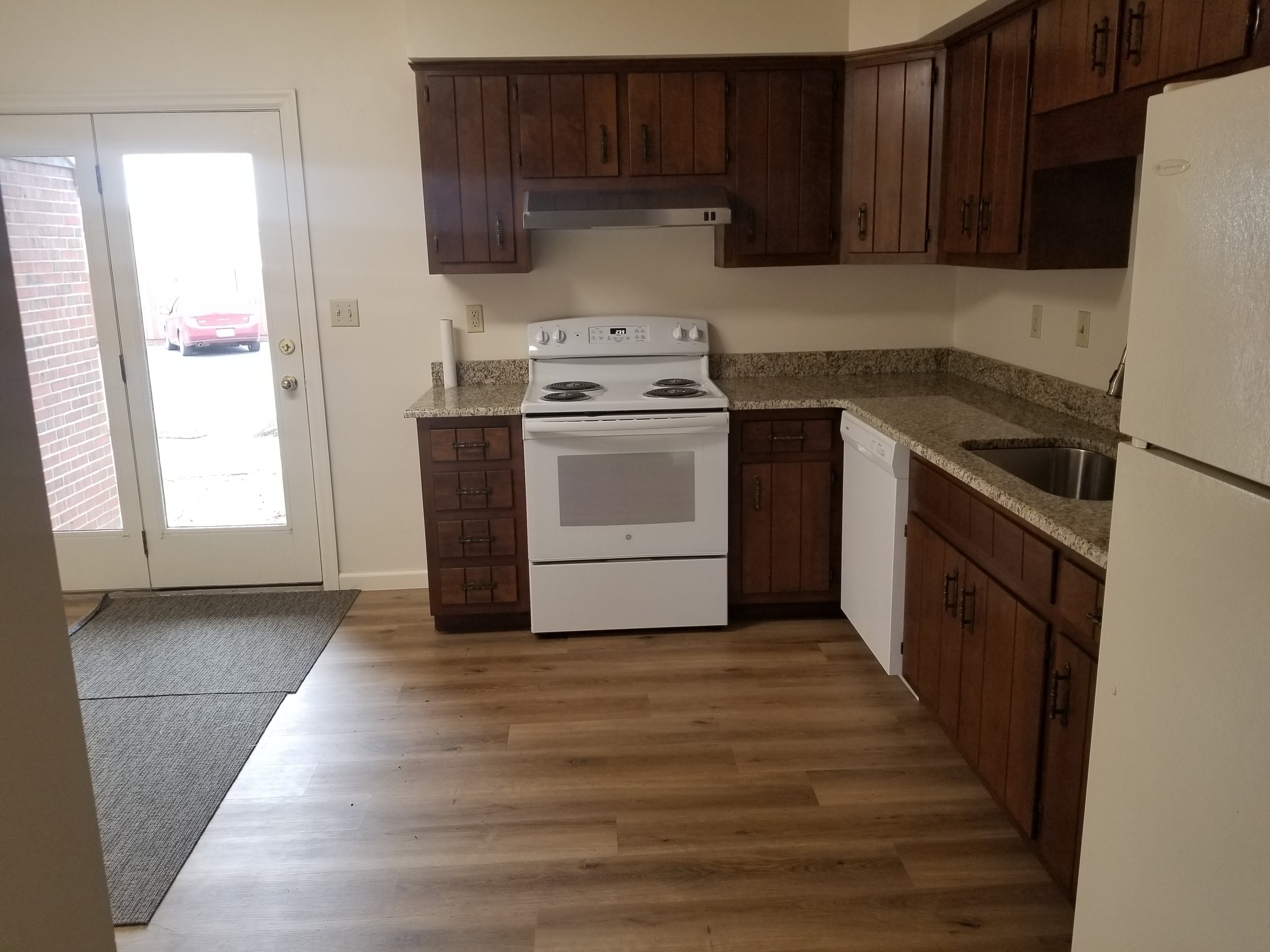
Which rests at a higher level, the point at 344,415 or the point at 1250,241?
the point at 1250,241

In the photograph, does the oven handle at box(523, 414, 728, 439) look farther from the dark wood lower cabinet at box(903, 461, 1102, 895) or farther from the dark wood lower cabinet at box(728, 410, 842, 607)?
the dark wood lower cabinet at box(903, 461, 1102, 895)

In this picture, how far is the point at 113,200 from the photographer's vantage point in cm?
376

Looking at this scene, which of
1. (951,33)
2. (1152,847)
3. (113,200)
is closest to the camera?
(1152,847)

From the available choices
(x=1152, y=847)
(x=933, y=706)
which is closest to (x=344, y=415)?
(x=933, y=706)

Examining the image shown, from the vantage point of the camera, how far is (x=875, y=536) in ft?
10.1

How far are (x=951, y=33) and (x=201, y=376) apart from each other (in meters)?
3.13

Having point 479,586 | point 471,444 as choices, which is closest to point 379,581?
point 479,586

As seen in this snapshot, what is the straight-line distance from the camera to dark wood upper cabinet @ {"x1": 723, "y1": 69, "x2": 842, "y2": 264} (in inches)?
137

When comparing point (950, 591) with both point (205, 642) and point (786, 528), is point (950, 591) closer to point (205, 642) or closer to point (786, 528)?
point (786, 528)

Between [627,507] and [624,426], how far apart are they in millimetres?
307

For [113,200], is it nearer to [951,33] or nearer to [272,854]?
[272,854]

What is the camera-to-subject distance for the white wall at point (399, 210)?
11.1ft

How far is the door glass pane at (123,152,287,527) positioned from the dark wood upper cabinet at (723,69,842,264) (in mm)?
1954

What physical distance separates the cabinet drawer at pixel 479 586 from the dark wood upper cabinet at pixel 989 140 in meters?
1.99
